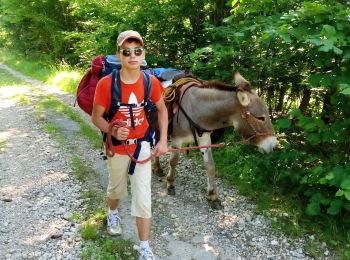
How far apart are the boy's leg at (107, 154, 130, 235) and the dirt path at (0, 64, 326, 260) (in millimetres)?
214

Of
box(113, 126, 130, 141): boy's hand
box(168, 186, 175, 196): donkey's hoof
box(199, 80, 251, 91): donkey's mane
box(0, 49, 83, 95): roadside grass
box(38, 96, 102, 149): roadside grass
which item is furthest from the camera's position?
box(0, 49, 83, 95): roadside grass

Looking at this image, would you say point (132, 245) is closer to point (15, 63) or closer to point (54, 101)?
point (54, 101)

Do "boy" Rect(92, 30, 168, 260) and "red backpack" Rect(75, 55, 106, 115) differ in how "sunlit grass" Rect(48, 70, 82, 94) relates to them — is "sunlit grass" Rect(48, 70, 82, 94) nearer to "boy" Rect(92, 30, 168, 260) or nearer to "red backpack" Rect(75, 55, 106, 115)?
"red backpack" Rect(75, 55, 106, 115)

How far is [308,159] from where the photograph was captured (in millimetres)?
4957

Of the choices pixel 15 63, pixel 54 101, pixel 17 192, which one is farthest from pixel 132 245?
pixel 15 63

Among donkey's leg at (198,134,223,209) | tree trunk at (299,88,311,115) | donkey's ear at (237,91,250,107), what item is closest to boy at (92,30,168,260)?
donkey's ear at (237,91,250,107)

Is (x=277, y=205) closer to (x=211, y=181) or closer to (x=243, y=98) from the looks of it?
(x=211, y=181)

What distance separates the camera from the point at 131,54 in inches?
124

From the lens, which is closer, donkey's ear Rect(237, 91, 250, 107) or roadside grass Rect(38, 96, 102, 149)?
donkey's ear Rect(237, 91, 250, 107)

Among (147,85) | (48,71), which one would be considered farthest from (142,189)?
(48,71)

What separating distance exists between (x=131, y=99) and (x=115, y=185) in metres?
1.04

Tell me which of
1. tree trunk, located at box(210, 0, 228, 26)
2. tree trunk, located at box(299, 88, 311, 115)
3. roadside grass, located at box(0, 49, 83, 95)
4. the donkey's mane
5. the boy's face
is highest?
tree trunk, located at box(210, 0, 228, 26)

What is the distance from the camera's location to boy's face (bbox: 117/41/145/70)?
10.3 ft

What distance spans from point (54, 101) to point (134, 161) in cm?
875
